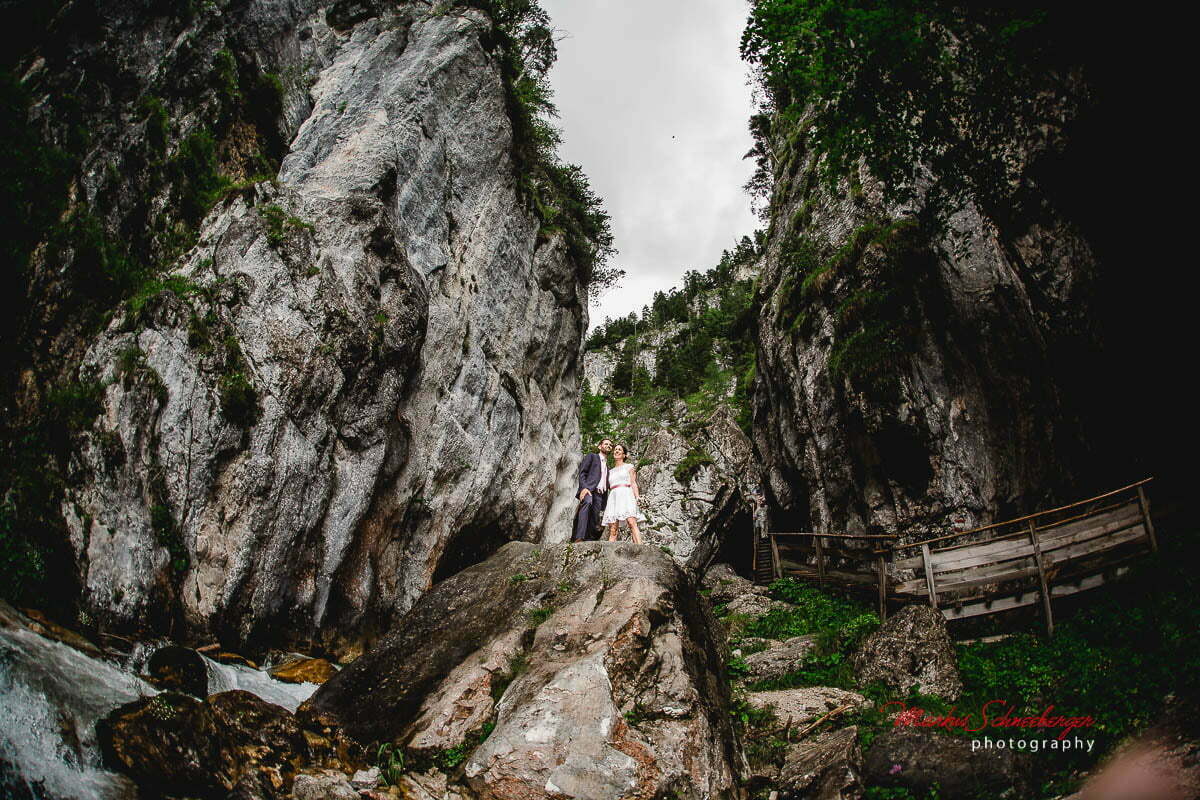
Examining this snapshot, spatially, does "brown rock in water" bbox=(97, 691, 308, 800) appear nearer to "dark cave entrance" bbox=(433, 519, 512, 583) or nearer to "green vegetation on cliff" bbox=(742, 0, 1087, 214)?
"dark cave entrance" bbox=(433, 519, 512, 583)

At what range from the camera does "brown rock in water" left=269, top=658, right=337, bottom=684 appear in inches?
332

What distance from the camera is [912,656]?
9570 millimetres

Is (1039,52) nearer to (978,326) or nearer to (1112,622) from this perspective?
(978,326)

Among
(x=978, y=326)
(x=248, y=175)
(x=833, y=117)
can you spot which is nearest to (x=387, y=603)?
(x=248, y=175)

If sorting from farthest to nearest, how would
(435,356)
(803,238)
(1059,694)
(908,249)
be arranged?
1. (803,238)
2. (908,249)
3. (435,356)
4. (1059,694)

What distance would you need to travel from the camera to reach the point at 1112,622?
8836mm

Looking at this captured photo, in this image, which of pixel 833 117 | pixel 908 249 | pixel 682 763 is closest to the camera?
pixel 682 763

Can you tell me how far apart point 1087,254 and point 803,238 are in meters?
7.66

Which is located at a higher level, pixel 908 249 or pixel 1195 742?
pixel 908 249

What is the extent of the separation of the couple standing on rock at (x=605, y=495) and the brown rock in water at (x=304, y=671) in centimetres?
447

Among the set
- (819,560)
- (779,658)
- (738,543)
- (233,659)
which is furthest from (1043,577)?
(738,543)

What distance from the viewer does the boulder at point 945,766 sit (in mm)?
6250

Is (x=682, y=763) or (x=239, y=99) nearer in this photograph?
(x=682, y=763)

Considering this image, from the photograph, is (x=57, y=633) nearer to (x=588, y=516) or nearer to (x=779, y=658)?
(x=588, y=516)
